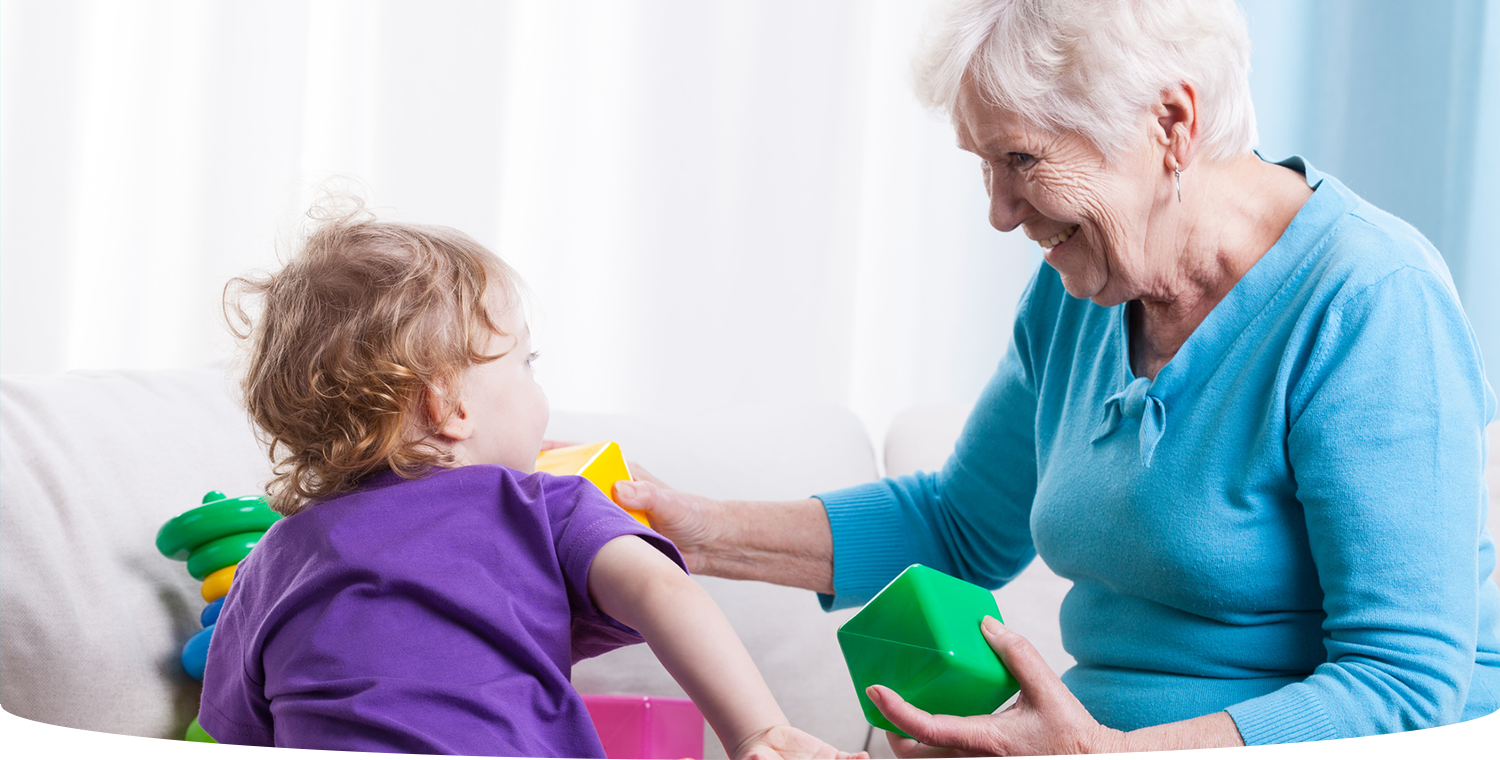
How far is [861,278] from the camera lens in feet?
7.42

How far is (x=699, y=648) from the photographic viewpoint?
75cm

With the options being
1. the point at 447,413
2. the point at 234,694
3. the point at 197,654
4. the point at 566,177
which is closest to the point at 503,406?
the point at 447,413

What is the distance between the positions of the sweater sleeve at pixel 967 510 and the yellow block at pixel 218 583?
0.69m

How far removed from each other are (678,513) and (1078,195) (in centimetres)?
57

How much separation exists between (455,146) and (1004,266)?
1.17m

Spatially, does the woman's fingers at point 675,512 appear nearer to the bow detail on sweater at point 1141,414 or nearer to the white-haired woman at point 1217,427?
the white-haired woman at point 1217,427

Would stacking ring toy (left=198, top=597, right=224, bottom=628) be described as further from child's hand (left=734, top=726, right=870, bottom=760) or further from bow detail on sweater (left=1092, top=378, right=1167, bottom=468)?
bow detail on sweater (left=1092, top=378, right=1167, bottom=468)

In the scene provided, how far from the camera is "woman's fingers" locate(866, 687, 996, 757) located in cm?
88

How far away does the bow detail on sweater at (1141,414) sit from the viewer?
3.24ft

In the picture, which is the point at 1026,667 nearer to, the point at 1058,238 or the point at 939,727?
the point at 939,727

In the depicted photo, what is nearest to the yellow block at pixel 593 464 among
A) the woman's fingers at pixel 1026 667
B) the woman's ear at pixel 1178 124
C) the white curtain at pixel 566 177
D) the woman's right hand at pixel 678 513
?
the woman's right hand at pixel 678 513

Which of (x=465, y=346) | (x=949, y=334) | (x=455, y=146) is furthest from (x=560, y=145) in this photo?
(x=465, y=346)

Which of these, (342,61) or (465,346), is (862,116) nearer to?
(342,61)

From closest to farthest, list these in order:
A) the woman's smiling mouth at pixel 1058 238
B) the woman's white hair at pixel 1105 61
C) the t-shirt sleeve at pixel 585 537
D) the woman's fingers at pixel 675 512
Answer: the t-shirt sleeve at pixel 585 537 < the woman's white hair at pixel 1105 61 < the woman's smiling mouth at pixel 1058 238 < the woman's fingers at pixel 675 512
